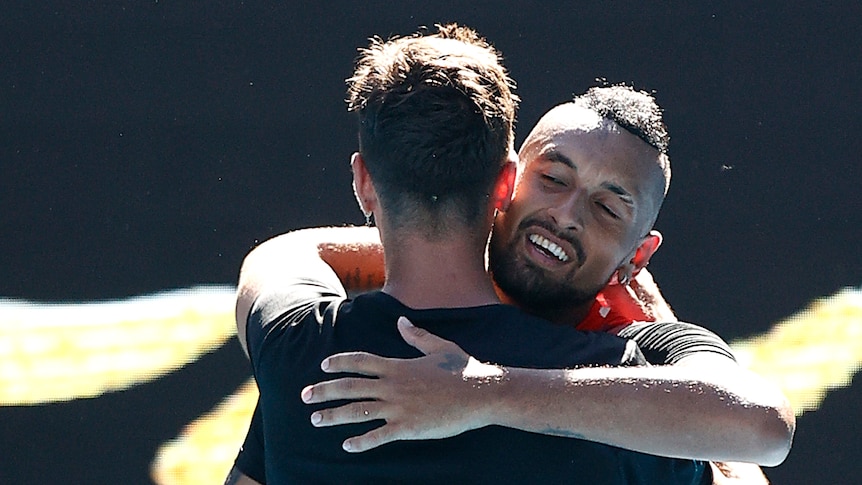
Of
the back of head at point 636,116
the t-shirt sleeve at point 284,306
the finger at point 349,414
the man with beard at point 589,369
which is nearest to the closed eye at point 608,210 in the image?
the man with beard at point 589,369

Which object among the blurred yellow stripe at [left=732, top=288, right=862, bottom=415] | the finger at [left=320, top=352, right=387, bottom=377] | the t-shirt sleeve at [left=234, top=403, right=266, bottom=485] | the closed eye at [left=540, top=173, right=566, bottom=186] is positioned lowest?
the blurred yellow stripe at [left=732, top=288, right=862, bottom=415]

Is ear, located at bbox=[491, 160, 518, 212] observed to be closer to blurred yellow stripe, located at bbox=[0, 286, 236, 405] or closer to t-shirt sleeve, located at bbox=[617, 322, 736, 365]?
t-shirt sleeve, located at bbox=[617, 322, 736, 365]

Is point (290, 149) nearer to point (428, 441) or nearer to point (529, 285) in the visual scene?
point (529, 285)

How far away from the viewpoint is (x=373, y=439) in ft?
4.64

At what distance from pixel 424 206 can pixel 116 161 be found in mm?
1414

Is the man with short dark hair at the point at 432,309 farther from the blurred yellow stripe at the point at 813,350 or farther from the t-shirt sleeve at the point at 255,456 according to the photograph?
the blurred yellow stripe at the point at 813,350

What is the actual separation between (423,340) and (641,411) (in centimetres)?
30

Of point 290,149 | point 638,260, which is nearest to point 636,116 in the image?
point 638,260

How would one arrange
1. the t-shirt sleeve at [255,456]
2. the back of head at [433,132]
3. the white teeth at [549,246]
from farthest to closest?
the white teeth at [549,246] → the t-shirt sleeve at [255,456] → the back of head at [433,132]

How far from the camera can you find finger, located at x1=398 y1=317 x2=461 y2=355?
1.45 meters

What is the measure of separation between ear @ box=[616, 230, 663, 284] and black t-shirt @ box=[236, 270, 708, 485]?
55 centimetres

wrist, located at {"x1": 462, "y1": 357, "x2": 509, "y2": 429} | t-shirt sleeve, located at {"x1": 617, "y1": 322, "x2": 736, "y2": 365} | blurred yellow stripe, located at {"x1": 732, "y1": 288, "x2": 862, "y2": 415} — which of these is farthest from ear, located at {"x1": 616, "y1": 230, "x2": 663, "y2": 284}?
blurred yellow stripe, located at {"x1": 732, "y1": 288, "x2": 862, "y2": 415}

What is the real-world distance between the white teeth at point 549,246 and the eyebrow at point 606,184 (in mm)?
142

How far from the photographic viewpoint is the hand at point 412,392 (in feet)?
4.60
